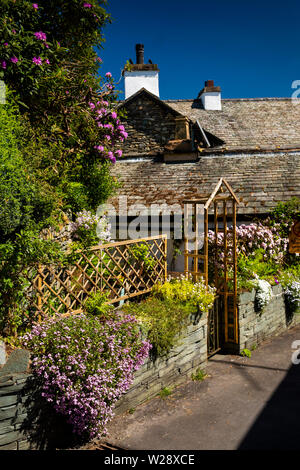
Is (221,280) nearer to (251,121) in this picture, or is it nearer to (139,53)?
(251,121)

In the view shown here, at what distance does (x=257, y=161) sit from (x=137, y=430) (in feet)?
34.4

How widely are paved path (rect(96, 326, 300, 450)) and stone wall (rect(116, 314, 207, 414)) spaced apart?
145 millimetres

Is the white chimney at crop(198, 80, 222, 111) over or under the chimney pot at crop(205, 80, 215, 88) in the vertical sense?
under

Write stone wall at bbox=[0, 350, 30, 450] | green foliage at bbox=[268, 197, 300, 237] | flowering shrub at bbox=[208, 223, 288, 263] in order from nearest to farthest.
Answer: stone wall at bbox=[0, 350, 30, 450] < flowering shrub at bbox=[208, 223, 288, 263] < green foliage at bbox=[268, 197, 300, 237]

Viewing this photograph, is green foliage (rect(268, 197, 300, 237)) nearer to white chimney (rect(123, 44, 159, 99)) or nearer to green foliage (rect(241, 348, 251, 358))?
green foliage (rect(241, 348, 251, 358))

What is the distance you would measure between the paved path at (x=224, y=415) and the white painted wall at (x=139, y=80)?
49.2ft

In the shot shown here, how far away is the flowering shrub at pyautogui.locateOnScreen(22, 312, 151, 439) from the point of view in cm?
398

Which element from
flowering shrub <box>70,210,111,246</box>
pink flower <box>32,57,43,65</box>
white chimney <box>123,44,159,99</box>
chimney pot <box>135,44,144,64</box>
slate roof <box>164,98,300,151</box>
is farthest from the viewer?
chimney pot <box>135,44,144,64</box>

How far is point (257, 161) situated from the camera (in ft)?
42.6

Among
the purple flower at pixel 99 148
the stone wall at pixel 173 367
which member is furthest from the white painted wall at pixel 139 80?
the stone wall at pixel 173 367

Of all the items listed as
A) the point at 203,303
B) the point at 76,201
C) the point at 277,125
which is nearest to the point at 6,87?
the point at 76,201

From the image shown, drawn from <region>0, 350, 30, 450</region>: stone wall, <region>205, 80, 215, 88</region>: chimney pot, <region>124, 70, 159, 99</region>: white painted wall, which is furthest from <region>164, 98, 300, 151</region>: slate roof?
<region>0, 350, 30, 450</region>: stone wall

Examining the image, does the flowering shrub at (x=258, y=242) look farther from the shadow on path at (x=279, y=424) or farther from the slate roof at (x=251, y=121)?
the slate roof at (x=251, y=121)
